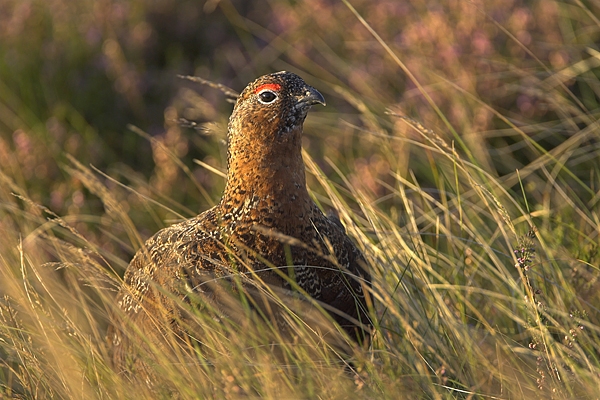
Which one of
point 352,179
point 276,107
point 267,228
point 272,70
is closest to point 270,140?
point 276,107

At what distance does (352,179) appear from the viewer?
204 inches

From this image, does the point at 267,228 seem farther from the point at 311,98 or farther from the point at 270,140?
the point at 311,98

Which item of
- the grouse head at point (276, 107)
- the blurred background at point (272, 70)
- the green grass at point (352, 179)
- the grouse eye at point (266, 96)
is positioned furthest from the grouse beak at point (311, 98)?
the blurred background at point (272, 70)

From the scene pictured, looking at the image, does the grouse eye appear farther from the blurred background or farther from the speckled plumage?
the blurred background

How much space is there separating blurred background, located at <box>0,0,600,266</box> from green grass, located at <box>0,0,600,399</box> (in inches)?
0.7

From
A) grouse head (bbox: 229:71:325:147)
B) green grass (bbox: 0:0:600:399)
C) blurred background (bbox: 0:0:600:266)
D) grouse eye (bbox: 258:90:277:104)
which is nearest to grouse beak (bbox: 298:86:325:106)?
grouse head (bbox: 229:71:325:147)

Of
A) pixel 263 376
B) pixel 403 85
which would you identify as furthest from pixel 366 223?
A: pixel 403 85

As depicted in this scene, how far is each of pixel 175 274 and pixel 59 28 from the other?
13.7ft

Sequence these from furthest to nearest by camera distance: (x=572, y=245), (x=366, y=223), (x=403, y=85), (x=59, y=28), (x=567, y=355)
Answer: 1. (x=59, y=28)
2. (x=403, y=85)
3. (x=366, y=223)
4. (x=572, y=245)
5. (x=567, y=355)

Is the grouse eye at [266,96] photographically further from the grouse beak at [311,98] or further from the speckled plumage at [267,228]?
the grouse beak at [311,98]

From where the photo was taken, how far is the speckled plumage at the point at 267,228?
3176 mm

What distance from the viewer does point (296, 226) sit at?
321 centimetres

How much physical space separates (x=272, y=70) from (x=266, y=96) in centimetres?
331

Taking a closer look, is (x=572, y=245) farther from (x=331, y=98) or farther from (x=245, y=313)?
(x=331, y=98)
